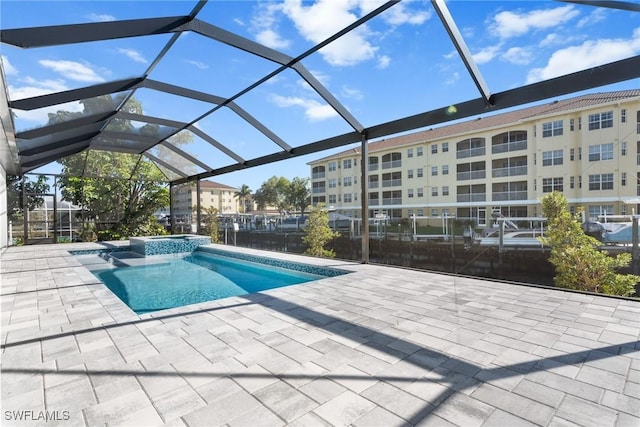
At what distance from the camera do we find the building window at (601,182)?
1845cm

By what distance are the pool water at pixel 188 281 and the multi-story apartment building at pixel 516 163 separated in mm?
8518

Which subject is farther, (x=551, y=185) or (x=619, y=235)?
(x=551, y=185)

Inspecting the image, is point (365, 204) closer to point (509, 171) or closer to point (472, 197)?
point (509, 171)

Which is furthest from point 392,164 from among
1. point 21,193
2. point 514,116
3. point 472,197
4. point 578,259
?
point 21,193

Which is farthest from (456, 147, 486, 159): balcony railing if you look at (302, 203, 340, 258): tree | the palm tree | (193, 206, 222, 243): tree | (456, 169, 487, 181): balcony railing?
the palm tree

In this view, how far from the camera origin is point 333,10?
4.17m

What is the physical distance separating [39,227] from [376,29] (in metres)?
14.4

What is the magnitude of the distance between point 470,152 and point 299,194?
2515cm

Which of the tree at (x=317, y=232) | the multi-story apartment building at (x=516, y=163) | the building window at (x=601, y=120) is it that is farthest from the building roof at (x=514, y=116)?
the tree at (x=317, y=232)

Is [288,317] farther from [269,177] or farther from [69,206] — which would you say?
[269,177]

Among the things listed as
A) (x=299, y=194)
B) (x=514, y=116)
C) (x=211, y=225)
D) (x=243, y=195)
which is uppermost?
(x=514, y=116)

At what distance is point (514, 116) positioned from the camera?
2303 cm

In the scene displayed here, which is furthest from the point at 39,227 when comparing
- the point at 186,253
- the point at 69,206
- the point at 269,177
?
the point at 269,177

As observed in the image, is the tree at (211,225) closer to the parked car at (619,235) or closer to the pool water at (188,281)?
the pool water at (188,281)
